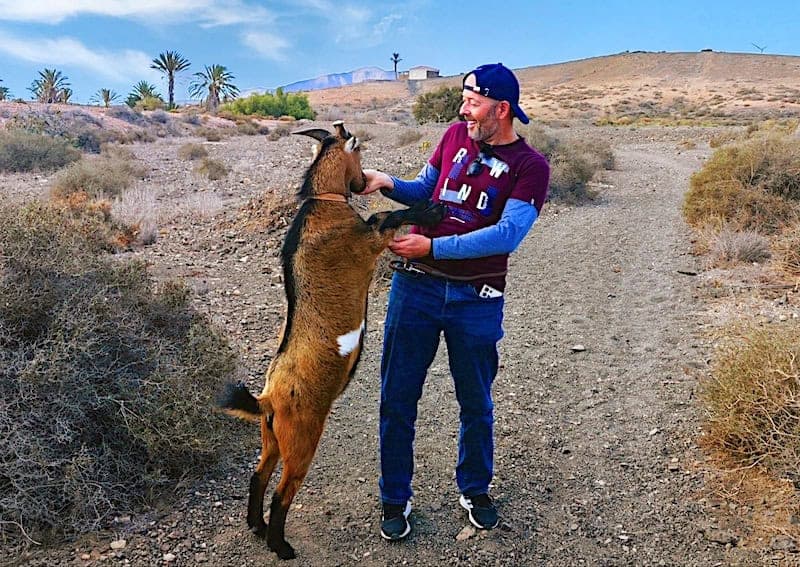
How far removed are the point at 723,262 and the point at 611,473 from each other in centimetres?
593

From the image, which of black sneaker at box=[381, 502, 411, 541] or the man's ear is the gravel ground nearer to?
black sneaker at box=[381, 502, 411, 541]

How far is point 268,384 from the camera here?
3.22 m

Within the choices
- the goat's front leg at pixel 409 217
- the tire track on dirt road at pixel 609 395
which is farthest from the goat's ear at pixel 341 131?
the tire track on dirt road at pixel 609 395

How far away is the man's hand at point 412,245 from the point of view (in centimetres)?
315

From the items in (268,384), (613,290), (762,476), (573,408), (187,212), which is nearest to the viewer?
(268,384)

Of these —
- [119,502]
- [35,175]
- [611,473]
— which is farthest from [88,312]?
[35,175]

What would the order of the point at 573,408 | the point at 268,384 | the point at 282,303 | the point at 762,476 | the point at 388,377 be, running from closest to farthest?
1. the point at 268,384
2. the point at 388,377
3. the point at 762,476
4. the point at 573,408
5. the point at 282,303

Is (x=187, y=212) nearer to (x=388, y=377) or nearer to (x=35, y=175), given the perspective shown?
(x=35, y=175)

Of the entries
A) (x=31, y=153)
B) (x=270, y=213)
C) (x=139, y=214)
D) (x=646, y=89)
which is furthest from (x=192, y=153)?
(x=646, y=89)

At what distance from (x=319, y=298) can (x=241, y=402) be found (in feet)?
1.93

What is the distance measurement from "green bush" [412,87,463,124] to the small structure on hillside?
2892 inches

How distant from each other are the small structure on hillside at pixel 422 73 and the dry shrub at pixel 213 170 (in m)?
95.0

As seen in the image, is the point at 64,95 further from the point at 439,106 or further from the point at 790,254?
the point at 790,254

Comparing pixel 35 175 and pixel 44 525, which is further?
pixel 35 175
